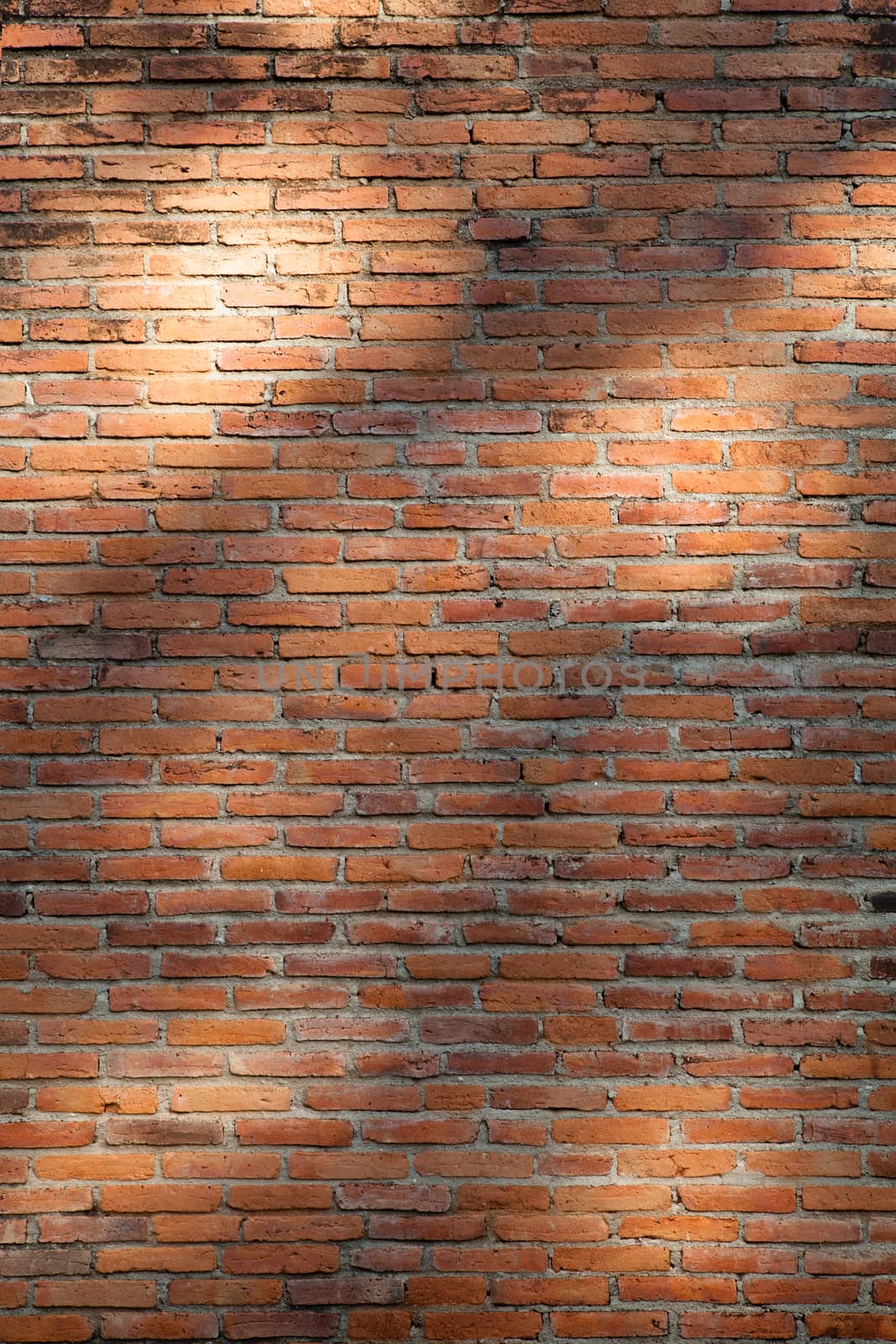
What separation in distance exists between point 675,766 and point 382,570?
2.68 feet

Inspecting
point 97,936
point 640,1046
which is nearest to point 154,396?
point 97,936

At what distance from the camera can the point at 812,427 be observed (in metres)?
2.34

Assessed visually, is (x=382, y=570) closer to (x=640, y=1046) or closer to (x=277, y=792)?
(x=277, y=792)

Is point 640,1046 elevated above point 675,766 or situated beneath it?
situated beneath

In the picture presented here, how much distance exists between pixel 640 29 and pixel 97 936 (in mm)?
2461

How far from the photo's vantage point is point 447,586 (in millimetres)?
2320

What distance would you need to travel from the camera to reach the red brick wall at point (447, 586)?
2271 mm

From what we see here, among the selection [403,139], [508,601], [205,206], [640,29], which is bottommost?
[508,601]

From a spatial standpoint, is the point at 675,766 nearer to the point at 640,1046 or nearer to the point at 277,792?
the point at 640,1046

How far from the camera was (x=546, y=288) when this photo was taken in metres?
→ 2.33

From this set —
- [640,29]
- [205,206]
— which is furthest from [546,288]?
[205,206]

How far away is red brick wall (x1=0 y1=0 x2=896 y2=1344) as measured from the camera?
7.45ft

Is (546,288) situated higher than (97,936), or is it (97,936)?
(546,288)

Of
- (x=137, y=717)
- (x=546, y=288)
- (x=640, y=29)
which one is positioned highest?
(x=640, y=29)
